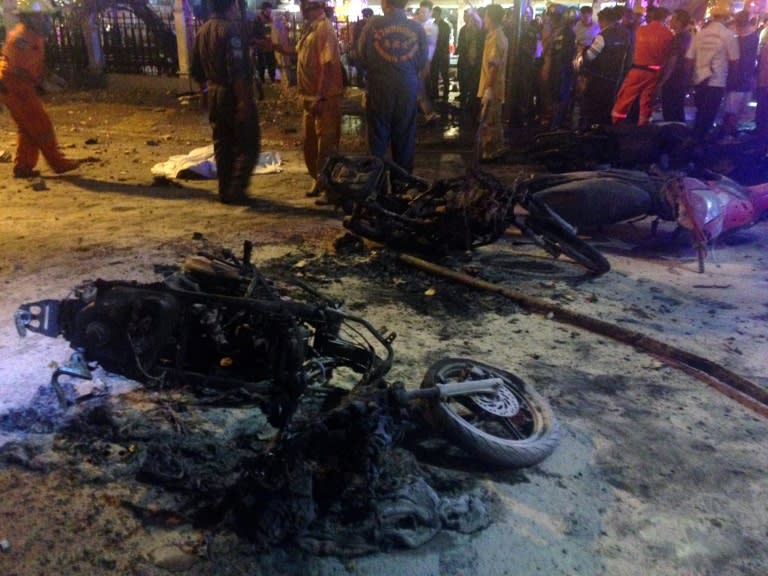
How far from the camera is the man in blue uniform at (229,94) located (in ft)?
24.4

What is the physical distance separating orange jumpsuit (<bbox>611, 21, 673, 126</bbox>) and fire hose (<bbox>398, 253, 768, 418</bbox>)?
612cm

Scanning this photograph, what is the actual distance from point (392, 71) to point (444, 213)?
103 inches

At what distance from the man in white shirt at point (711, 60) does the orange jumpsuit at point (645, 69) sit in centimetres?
66

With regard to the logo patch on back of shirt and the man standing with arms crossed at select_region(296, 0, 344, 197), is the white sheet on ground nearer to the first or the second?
the man standing with arms crossed at select_region(296, 0, 344, 197)

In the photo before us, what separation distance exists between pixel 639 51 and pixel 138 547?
10216 mm

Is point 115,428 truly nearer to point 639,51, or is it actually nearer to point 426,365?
point 426,365

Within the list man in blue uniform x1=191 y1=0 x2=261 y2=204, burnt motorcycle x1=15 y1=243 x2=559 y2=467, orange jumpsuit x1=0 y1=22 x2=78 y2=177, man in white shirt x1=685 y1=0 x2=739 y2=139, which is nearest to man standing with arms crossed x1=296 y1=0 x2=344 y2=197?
man in blue uniform x1=191 y1=0 x2=261 y2=204

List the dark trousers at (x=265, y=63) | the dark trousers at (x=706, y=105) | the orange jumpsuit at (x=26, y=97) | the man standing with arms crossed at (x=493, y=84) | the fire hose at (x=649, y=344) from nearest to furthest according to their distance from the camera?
the fire hose at (x=649, y=344) → the orange jumpsuit at (x=26, y=97) → the man standing with arms crossed at (x=493, y=84) → the dark trousers at (x=706, y=105) → the dark trousers at (x=265, y=63)

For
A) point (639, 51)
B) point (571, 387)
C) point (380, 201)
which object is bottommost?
point (571, 387)

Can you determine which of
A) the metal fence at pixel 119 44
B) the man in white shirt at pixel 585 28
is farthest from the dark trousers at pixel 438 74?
the metal fence at pixel 119 44

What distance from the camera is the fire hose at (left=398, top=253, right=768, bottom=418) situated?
4051 mm

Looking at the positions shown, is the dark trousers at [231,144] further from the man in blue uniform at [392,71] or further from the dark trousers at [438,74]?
the dark trousers at [438,74]

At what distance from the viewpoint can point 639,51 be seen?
1032 centimetres

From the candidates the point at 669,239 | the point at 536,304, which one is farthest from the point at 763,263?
the point at 536,304
